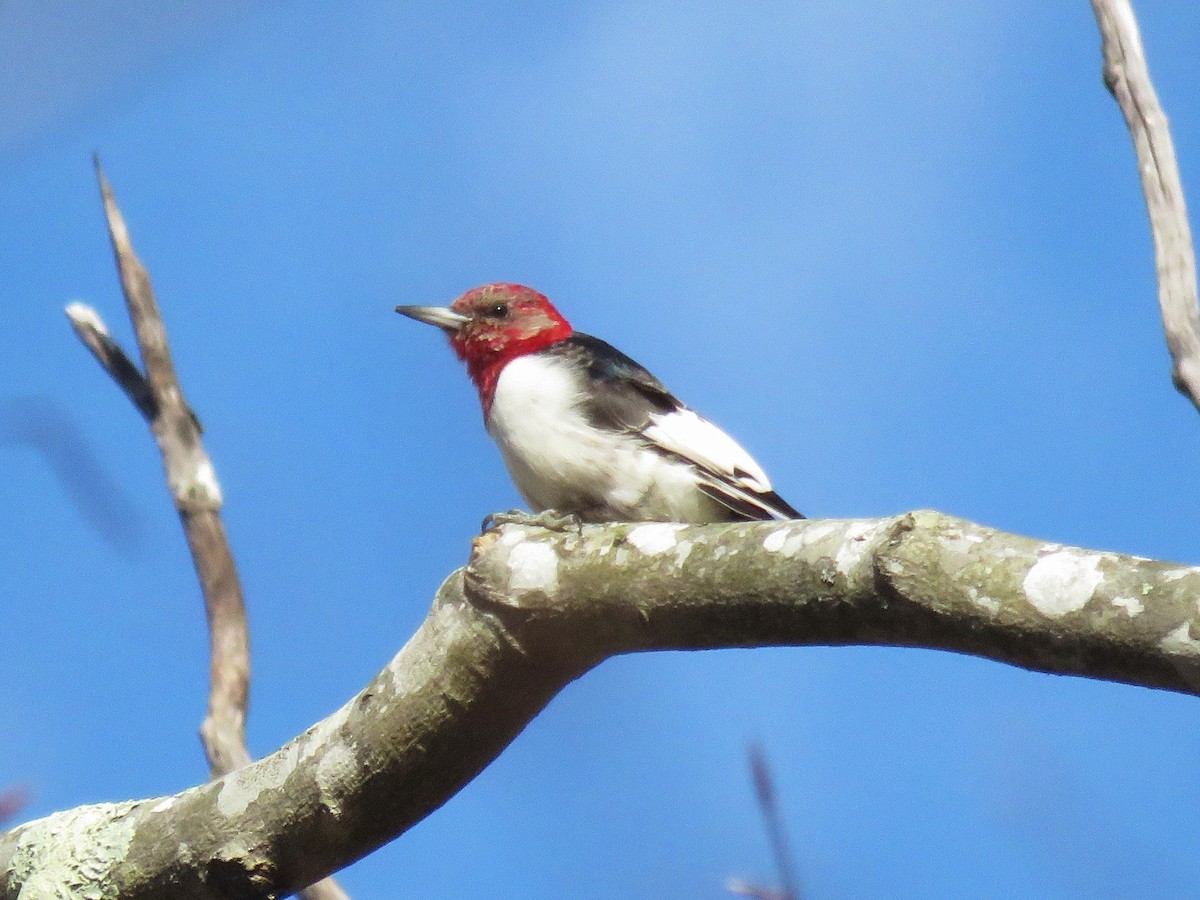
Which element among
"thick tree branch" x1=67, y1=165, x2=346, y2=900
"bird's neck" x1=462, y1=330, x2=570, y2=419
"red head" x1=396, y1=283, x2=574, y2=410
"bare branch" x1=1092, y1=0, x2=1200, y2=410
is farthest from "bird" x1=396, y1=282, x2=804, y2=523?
"bare branch" x1=1092, y1=0, x2=1200, y2=410

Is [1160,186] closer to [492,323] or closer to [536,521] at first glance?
[536,521]

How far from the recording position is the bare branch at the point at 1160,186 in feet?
9.63

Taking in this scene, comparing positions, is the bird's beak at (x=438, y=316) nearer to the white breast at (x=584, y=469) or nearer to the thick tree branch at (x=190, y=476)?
the thick tree branch at (x=190, y=476)

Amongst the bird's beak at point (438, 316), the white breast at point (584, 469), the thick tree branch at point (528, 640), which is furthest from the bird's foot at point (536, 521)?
the bird's beak at point (438, 316)

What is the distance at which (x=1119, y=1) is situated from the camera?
336 centimetres

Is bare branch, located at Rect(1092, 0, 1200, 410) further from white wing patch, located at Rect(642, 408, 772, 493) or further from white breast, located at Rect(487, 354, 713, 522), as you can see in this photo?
white breast, located at Rect(487, 354, 713, 522)

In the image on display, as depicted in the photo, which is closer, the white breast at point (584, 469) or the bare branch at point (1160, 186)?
the bare branch at point (1160, 186)

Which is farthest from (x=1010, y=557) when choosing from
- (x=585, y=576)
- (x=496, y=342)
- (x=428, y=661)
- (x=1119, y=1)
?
(x=496, y=342)

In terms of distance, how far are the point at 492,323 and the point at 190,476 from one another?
1.23m

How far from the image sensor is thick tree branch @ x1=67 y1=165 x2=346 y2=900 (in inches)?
175

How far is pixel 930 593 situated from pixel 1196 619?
0.38m

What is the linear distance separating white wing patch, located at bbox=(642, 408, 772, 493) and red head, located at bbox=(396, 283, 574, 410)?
0.95 m

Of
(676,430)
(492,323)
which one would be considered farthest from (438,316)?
(676,430)

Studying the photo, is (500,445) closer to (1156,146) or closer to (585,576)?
(585,576)
